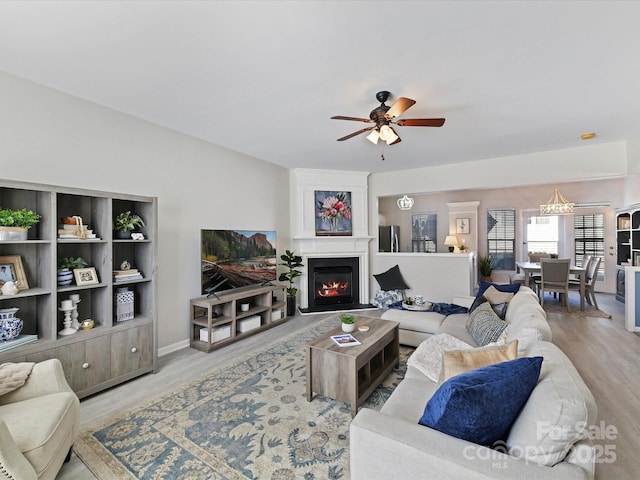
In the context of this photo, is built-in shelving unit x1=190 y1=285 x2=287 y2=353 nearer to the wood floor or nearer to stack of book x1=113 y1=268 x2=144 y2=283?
the wood floor

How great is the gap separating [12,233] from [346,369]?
2.57 meters

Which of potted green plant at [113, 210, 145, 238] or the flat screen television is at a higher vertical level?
potted green plant at [113, 210, 145, 238]

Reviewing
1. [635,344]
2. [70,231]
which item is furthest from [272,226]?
[635,344]

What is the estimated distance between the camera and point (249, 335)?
12.8ft

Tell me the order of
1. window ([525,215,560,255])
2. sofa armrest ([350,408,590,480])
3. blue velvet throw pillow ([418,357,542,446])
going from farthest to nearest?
window ([525,215,560,255]), blue velvet throw pillow ([418,357,542,446]), sofa armrest ([350,408,590,480])

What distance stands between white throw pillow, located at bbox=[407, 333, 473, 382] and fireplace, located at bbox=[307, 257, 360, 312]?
3.04 m

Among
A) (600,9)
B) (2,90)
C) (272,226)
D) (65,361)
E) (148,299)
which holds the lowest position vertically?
(65,361)

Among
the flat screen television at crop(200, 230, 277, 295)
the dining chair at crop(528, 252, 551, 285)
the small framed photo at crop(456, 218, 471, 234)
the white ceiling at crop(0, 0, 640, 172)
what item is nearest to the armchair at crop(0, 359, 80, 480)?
the flat screen television at crop(200, 230, 277, 295)

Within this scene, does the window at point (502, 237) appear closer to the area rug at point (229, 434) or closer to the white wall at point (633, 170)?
the white wall at point (633, 170)

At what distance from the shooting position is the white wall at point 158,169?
2422 mm

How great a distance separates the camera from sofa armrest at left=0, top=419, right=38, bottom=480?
1.17 meters

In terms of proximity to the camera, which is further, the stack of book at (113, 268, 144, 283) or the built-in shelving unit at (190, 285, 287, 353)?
the built-in shelving unit at (190, 285, 287, 353)

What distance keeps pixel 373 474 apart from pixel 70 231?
9.05ft

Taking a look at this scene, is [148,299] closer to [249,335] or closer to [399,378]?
[249,335]
